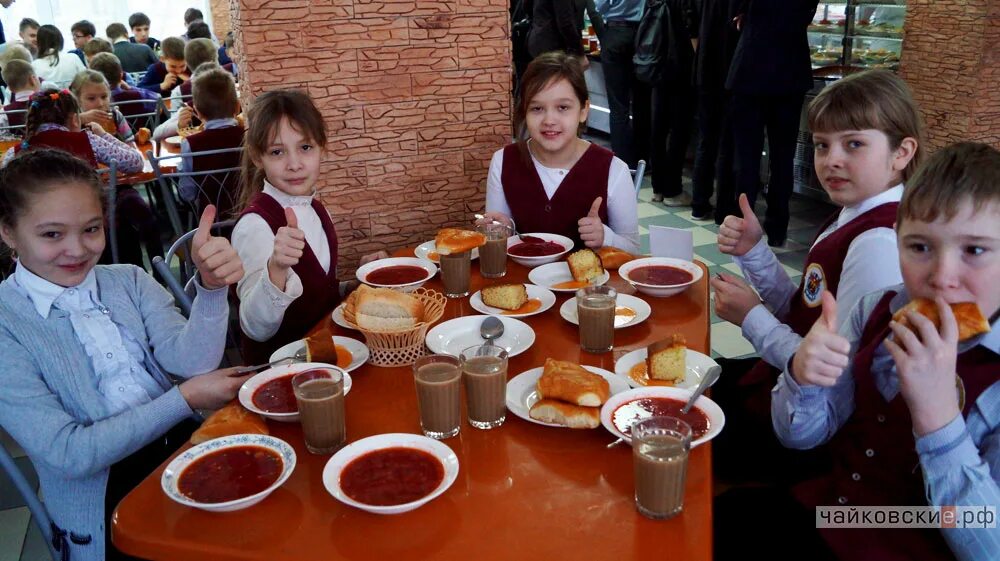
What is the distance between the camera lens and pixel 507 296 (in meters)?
2.10

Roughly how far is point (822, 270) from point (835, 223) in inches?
8.0

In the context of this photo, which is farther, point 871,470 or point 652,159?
point 652,159

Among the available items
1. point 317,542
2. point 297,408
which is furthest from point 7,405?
point 317,542

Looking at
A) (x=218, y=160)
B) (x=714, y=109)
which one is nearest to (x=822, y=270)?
(x=218, y=160)

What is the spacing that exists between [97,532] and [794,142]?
4.84m

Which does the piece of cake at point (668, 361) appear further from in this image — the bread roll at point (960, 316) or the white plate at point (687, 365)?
the bread roll at point (960, 316)

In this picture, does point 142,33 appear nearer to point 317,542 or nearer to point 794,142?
point 794,142

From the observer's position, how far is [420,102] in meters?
3.20

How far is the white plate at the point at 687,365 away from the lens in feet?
5.52

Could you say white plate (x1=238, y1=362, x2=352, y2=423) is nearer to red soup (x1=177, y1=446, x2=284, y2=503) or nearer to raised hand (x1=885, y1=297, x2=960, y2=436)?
red soup (x1=177, y1=446, x2=284, y2=503)

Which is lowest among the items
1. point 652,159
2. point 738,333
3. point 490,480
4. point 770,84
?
point 738,333

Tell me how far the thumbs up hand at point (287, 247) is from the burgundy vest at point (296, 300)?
0.37 m

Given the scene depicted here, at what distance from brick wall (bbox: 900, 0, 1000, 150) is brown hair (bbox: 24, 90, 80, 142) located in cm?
554

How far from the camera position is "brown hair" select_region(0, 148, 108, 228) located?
1713 millimetres
